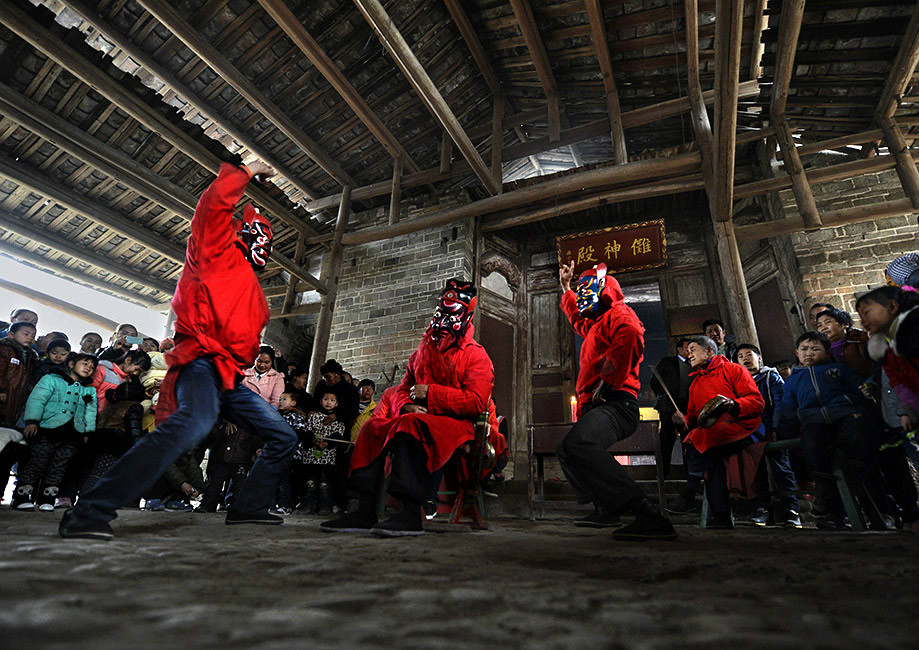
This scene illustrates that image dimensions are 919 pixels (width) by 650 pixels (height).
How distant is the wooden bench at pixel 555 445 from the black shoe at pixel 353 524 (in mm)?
1986

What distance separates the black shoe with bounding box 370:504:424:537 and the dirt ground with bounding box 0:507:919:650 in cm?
64

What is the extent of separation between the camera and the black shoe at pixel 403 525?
213cm

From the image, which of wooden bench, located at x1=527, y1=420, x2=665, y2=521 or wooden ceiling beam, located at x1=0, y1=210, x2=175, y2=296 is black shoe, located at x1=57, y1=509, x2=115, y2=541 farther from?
wooden ceiling beam, located at x1=0, y1=210, x2=175, y2=296

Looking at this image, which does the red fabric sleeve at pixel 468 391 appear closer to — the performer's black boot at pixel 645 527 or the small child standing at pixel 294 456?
the performer's black boot at pixel 645 527

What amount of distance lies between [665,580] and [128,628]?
3.53ft

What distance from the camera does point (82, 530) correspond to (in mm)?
1620

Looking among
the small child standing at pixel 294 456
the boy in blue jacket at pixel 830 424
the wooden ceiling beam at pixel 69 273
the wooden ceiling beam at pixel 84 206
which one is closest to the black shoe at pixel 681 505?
the boy in blue jacket at pixel 830 424

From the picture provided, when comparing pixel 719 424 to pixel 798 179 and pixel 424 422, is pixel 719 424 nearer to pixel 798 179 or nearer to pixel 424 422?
pixel 424 422

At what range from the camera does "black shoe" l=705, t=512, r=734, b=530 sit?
3.01 metres

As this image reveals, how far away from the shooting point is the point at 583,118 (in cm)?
823

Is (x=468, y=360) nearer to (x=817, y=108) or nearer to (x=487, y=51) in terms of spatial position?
(x=487, y=51)

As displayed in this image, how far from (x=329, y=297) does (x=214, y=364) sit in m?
5.83

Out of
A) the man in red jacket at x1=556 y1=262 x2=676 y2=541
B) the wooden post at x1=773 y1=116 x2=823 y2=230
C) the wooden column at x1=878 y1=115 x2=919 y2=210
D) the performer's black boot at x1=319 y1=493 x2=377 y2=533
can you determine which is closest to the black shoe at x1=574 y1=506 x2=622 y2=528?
the man in red jacket at x1=556 y1=262 x2=676 y2=541

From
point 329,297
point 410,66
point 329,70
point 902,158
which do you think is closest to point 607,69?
point 410,66
